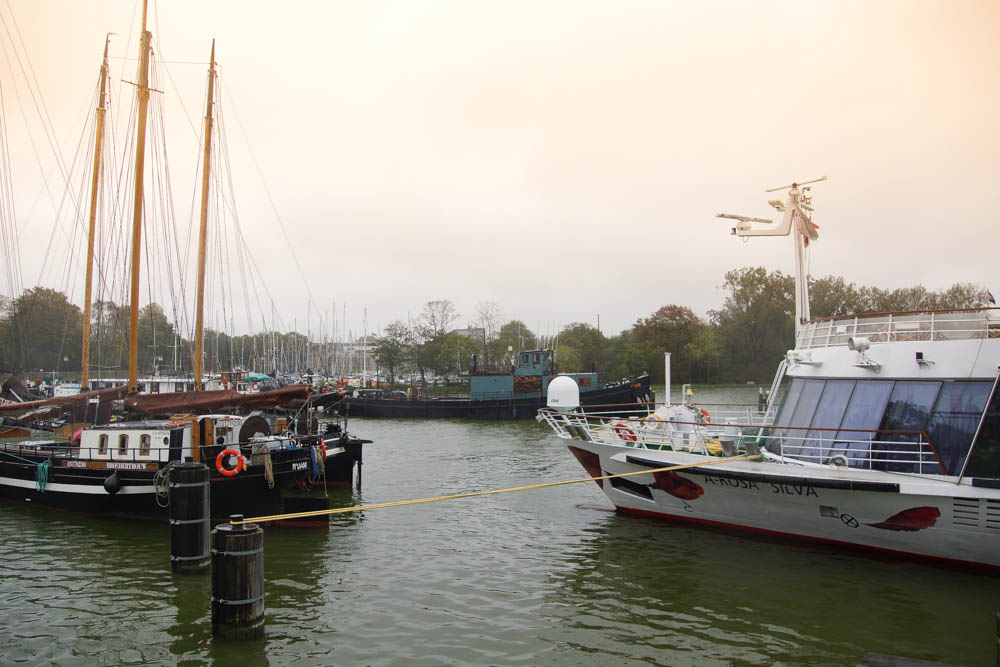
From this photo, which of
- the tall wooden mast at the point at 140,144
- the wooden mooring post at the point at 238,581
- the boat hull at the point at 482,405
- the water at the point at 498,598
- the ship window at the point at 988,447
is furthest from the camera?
the boat hull at the point at 482,405

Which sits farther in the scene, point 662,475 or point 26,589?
point 662,475

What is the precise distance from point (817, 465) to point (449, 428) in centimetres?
3358

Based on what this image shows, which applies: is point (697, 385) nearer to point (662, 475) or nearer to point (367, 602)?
point (662, 475)

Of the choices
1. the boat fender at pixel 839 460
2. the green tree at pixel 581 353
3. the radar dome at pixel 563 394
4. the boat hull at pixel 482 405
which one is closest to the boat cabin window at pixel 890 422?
the boat fender at pixel 839 460

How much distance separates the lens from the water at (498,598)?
8375 mm

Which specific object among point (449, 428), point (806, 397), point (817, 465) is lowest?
point (449, 428)

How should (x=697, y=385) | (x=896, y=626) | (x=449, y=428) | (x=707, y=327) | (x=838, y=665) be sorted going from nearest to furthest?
(x=838, y=665), (x=896, y=626), (x=449, y=428), (x=697, y=385), (x=707, y=327)

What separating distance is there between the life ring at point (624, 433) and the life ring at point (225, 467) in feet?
28.1

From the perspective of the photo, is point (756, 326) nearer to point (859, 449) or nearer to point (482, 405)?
point (482, 405)

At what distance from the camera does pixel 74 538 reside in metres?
14.3

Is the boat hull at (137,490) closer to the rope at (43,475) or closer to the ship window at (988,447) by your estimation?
the rope at (43,475)

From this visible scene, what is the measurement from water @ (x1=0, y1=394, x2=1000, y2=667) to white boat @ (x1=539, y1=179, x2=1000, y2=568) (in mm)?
630

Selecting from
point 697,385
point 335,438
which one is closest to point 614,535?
point 335,438

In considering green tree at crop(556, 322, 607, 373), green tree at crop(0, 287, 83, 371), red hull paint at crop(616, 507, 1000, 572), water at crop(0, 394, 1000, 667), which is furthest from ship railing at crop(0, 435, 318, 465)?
green tree at crop(556, 322, 607, 373)
